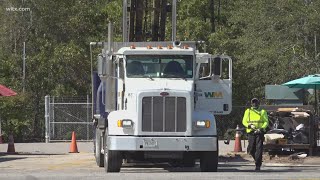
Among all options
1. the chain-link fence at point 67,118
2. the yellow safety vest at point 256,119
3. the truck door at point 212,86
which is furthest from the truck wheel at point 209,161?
the chain-link fence at point 67,118

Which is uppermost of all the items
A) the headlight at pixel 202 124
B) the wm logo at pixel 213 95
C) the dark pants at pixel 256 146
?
the wm logo at pixel 213 95

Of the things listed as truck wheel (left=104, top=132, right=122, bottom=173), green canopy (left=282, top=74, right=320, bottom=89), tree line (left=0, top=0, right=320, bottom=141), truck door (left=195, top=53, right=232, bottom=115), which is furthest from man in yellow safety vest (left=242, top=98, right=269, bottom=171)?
tree line (left=0, top=0, right=320, bottom=141)

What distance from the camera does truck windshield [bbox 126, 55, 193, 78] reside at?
1958 centimetres

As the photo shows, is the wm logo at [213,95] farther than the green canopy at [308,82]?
No

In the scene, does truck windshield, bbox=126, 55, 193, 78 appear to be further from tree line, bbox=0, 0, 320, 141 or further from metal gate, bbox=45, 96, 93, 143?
metal gate, bbox=45, 96, 93, 143

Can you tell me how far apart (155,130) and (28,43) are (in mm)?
29912

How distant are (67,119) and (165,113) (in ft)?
75.0

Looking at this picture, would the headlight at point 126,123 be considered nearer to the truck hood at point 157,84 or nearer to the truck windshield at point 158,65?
the truck hood at point 157,84

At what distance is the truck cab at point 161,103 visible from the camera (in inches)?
725

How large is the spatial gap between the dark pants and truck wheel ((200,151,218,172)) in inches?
63.0

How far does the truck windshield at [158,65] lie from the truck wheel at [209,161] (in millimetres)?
1993

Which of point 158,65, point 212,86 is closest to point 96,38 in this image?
point 212,86

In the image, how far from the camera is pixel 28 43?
4716cm

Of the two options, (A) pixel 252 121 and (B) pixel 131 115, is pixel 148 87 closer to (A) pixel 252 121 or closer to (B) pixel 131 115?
(B) pixel 131 115
